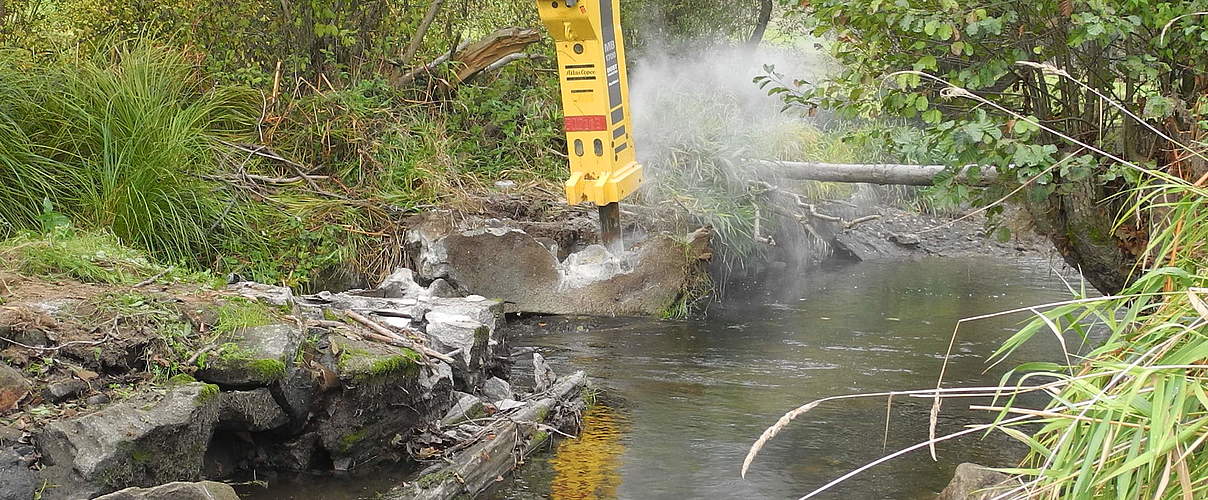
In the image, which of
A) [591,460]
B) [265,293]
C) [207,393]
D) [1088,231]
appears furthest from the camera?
[1088,231]

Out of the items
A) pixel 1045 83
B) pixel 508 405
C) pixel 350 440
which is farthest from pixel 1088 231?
pixel 350 440

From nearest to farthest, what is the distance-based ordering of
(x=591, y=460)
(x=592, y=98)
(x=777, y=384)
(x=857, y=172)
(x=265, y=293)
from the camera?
(x=591, y=460)
(x=265, y=293)
(x=777, y=384)
(x=592, y=98)
(x=857, y=172)

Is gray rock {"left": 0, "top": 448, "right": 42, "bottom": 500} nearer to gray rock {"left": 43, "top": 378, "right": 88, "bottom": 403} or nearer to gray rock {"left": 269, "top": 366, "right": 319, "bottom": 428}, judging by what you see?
gray rock {"left": 43, "top": 378, "right": 88, "bottom": 403}

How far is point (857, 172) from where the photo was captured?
8516 millimetres

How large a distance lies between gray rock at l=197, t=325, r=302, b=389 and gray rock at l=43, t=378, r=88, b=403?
1.43 feet

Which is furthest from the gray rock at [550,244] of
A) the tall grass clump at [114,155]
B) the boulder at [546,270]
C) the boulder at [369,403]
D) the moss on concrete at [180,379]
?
the moss on concrete at [180,379]

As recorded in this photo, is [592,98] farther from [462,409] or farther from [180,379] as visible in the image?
[180,379]

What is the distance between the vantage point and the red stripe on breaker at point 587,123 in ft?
22.8

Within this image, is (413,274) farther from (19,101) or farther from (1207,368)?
(1207,368)

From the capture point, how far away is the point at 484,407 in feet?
18.8

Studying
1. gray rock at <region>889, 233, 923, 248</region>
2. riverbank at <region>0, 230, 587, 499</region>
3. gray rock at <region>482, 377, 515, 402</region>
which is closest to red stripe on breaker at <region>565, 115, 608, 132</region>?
riverbank at <region>0, 230, 587, 499</region>

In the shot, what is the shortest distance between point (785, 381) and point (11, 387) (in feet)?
13.2

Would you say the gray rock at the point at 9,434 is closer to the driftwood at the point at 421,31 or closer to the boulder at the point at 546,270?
the boulder at the point at 546,270

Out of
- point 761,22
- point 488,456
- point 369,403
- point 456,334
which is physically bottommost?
point 488,456
